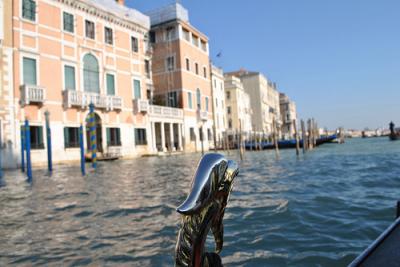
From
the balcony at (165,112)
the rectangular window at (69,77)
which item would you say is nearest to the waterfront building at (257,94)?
the balcony at (165,112)

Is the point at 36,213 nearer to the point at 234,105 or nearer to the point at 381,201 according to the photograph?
the point at 381,201

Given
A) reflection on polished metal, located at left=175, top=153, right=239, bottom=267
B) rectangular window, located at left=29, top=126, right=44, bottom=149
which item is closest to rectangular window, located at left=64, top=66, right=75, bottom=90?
rectangular window, located at left=29, top=126, right=44, bottom=149

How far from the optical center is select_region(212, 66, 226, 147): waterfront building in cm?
3206

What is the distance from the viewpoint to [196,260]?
79cm

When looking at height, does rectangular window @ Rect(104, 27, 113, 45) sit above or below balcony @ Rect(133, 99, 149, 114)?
above

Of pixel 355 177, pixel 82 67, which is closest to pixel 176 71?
pixel 82 67

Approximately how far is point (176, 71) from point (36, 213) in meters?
21.8

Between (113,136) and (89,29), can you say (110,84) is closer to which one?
(113,136)

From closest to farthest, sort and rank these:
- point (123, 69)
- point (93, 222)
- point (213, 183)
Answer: point (213, 183)
point (93, 222)
point (123, 69)

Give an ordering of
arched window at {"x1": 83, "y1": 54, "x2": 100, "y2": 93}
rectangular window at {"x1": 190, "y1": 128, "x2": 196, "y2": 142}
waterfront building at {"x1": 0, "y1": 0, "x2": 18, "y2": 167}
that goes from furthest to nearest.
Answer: rectangular window at {"x1": 190, "y1": 128, "x2": 196, "y2": 142}
arched window at {"x1": 83, "y1": 54, "x2": 100, "y2": 93}
waterfront building at {"x1": 0, "y1": 0, "x2": 18, "y2": 167}

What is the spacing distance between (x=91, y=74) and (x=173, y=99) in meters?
8.91

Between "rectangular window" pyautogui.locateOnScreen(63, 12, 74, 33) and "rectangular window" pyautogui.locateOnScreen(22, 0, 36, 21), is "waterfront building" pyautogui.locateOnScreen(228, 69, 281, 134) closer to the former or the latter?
"rectangular window" pyautogui.locateOnScreen(63, 12, 74, 33)

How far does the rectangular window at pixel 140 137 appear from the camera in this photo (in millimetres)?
20058

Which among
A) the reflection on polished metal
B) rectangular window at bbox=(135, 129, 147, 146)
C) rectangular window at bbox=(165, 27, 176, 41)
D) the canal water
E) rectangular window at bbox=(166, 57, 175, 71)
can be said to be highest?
rectangular window at bbox=(165, 27, 176, 41)
